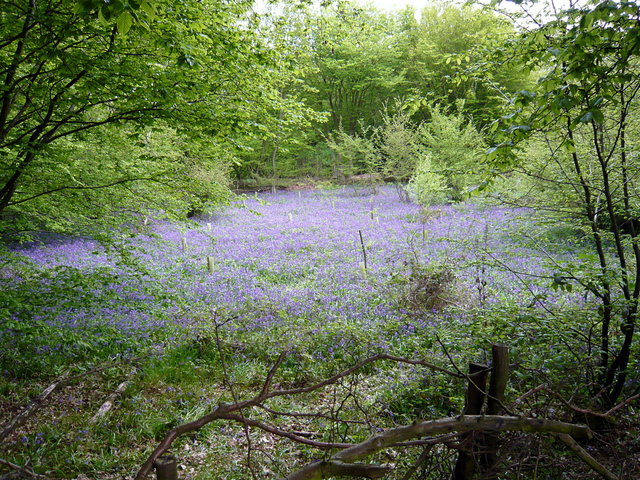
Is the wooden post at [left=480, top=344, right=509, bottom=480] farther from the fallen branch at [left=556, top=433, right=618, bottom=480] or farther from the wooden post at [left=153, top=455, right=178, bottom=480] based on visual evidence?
the wooden post at [left=153, top=455, right=178, bottom=480]

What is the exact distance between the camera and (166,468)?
136cm

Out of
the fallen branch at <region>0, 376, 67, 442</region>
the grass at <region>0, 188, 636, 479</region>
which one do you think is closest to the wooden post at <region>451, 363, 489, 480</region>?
the grass at <region>0, 188, 636, 479</region>

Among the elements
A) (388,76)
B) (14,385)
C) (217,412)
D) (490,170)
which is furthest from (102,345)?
(388,76)

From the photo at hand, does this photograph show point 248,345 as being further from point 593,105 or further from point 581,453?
point 593,105

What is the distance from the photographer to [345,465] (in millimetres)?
1653

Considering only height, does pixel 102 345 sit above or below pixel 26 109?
below

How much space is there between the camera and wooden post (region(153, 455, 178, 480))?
4.40ft

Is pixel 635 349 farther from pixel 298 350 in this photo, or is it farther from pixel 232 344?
pixel 232 344

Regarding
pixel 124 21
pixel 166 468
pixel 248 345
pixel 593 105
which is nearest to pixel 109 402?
pixel 248 345

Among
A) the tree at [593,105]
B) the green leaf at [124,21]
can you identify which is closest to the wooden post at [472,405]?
the tree at [593,105]

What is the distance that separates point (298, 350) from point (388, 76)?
36.6 m

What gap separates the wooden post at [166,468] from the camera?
134 centimetres

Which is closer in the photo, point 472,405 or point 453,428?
point 453,428

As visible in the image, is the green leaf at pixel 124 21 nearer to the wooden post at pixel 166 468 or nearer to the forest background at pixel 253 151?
the forest background at pixel 253 151
